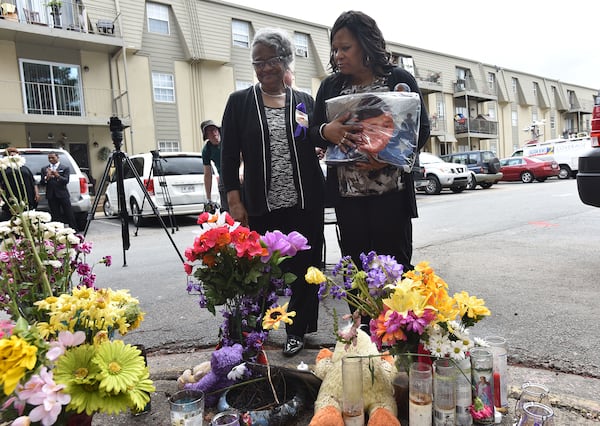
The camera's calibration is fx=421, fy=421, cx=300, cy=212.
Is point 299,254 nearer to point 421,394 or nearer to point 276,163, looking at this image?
point 276,163

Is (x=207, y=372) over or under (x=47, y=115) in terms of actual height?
under

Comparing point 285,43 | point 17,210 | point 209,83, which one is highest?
point 209,83

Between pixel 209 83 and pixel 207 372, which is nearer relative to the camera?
pixel 207 372

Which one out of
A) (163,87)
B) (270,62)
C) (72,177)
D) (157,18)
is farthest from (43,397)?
(157,18)

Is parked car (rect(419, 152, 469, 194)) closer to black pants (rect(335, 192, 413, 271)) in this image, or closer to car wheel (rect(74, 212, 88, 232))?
car wheel (rect(74, 212, 88, 232))

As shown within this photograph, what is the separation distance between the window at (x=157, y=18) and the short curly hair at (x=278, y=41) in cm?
1654

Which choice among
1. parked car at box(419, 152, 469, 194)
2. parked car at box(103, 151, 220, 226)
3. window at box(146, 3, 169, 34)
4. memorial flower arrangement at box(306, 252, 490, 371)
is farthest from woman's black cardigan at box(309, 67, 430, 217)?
window at box(146, 3, 169, 34)

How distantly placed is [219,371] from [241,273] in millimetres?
432

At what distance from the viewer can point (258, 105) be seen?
7.54ft

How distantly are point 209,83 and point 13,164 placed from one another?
56.9 feet

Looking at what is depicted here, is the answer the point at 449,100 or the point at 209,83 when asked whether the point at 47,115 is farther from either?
the point at 449,100

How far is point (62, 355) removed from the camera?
111 cm

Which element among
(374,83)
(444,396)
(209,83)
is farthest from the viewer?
(209,83)

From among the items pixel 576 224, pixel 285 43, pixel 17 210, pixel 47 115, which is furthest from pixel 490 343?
pixel 47 115
